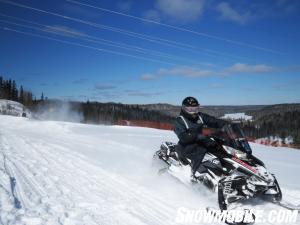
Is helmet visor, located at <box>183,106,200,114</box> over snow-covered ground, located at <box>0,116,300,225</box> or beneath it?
over

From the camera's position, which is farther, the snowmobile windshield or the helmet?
the helmet

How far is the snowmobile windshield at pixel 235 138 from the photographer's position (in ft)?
20.4

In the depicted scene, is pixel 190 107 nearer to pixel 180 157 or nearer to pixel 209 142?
pixel 209 142

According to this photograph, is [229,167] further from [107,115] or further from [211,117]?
[107,115]

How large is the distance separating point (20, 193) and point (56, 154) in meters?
4.78

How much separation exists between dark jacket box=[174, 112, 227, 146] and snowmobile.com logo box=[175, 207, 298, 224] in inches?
58.9

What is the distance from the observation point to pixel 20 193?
590 centimetres

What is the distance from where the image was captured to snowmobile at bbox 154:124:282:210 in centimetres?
569

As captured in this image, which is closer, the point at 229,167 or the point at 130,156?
the point at 229,167

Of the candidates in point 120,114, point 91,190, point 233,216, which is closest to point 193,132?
point 233,216

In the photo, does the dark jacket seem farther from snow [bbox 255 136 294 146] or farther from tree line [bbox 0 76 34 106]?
tree line [bbox 0 76 34 106]

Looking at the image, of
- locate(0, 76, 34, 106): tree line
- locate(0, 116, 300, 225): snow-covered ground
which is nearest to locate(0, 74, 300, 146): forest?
locate(0, 76, 34, 106): tree line

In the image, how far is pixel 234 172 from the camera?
5.89m

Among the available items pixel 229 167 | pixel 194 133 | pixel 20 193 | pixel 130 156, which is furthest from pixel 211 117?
pixel 130 156
